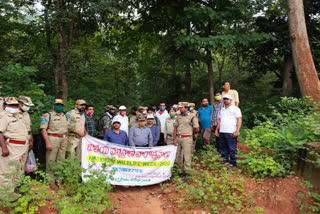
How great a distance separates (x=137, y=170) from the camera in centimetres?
579

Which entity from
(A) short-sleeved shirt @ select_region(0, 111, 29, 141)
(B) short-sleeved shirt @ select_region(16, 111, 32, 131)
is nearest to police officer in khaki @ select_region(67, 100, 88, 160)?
(B) short-sleeved shirt @ select_region(16, 111, 32, 131)

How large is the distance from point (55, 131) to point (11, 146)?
3.40 ft

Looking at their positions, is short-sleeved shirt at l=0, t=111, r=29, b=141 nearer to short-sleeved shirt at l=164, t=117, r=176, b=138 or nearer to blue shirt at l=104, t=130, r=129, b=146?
blue shirt at l=104, t=130, r=129, b=146

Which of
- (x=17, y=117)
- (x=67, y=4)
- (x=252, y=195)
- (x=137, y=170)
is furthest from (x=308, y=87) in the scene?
(x=67, y=4)

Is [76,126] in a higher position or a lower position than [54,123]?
lower

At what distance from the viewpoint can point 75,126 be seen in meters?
5.64

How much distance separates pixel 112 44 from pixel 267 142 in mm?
8697

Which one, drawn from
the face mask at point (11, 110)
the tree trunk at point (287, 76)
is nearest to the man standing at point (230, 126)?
the face mask at point (11, 110)

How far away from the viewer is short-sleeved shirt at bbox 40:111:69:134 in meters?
5.12

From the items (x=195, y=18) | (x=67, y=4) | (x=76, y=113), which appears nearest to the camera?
(x=76, y=113)

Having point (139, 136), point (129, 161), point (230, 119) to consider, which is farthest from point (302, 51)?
point (129, 161)

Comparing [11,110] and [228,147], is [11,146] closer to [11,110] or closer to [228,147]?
[11,110]

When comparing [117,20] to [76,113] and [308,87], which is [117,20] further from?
[308,87]

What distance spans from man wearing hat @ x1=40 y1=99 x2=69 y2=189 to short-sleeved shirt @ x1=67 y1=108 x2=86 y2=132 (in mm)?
193
